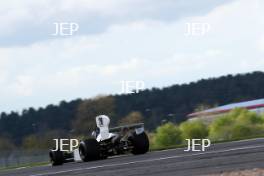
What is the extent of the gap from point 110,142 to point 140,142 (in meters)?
1.21

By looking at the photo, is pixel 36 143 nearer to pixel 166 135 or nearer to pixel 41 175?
pixel 166 135

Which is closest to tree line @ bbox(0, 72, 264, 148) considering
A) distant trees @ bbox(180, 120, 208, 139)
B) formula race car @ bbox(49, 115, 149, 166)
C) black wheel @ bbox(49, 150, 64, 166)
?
distant trees @ bbox(180, 120, 208, 139)

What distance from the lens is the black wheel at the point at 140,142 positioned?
29000 mm

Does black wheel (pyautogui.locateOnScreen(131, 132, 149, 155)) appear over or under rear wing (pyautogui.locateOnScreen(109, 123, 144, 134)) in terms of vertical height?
under

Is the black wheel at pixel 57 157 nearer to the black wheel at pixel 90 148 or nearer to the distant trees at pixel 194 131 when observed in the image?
the black wheel at pixel 90 148

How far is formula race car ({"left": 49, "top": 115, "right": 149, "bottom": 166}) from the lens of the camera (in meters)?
29.2

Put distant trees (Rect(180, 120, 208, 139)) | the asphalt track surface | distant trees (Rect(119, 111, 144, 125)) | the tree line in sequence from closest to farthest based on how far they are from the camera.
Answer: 1. the asphalt track surface
2. distant trees (Rect(119, 111, 144, 125))
3. distant trees (Rect(180, 120, 208, 139))
4. the tree line

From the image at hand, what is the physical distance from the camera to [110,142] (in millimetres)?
29906

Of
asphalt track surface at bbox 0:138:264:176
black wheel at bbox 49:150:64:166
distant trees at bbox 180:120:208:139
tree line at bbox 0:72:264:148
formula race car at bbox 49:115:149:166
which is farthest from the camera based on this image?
tree line at bbox 0:72:264:148

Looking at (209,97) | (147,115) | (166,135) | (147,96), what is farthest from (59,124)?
(166,135)

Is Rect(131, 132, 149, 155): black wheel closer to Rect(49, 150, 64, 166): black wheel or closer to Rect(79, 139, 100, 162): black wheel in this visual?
Rect(79, 139, 100, 162): black wheel

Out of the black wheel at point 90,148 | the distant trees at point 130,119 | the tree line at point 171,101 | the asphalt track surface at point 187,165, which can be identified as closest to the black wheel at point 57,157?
the black wheel at point 90,148

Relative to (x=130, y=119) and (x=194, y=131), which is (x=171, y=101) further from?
(x=194, y=131)

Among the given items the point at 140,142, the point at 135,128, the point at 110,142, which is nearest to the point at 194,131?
the point at 110,142
